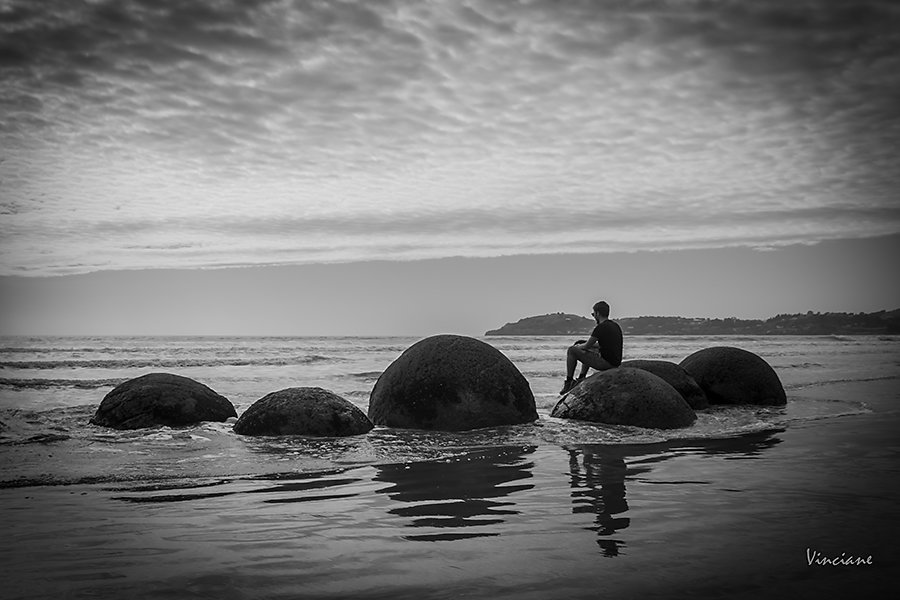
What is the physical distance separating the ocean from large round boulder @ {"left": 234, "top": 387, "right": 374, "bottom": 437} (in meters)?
0.34

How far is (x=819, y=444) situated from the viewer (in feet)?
26.3

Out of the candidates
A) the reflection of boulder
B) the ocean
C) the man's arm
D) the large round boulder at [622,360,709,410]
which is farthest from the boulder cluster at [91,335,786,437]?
the reflection of boulder

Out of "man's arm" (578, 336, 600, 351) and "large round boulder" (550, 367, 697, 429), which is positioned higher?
"man's arm" (578, 336, 600, 351)

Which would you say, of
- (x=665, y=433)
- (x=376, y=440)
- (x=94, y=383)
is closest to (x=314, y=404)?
(x=376, y=440)

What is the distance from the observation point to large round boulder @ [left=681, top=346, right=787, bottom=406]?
42.7ft

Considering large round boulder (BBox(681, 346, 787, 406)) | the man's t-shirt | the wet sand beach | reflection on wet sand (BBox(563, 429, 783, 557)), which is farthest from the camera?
large round boulder (BBox(681, 346, 787, 406))

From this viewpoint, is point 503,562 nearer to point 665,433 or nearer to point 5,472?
point 5,472

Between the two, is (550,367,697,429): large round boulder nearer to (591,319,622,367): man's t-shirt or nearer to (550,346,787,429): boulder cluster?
(550,346,787,429): boulder cluster

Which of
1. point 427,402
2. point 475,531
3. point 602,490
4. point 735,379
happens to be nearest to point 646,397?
point 427,402

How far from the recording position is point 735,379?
13.1 meters

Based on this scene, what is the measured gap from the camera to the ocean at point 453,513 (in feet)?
11.1

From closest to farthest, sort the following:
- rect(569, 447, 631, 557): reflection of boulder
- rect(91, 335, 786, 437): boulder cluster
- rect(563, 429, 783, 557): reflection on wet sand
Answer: rect(569, 447, 631, 557): reflection of boulder
rect(563, 429, 783, 557): reflection on wet sand
rect(91, 335, 786, 437): boulder cluster

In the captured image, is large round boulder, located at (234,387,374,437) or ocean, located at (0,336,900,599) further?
large round boulder, located at (234,387,374,437)

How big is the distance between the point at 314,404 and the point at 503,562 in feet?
20.0
